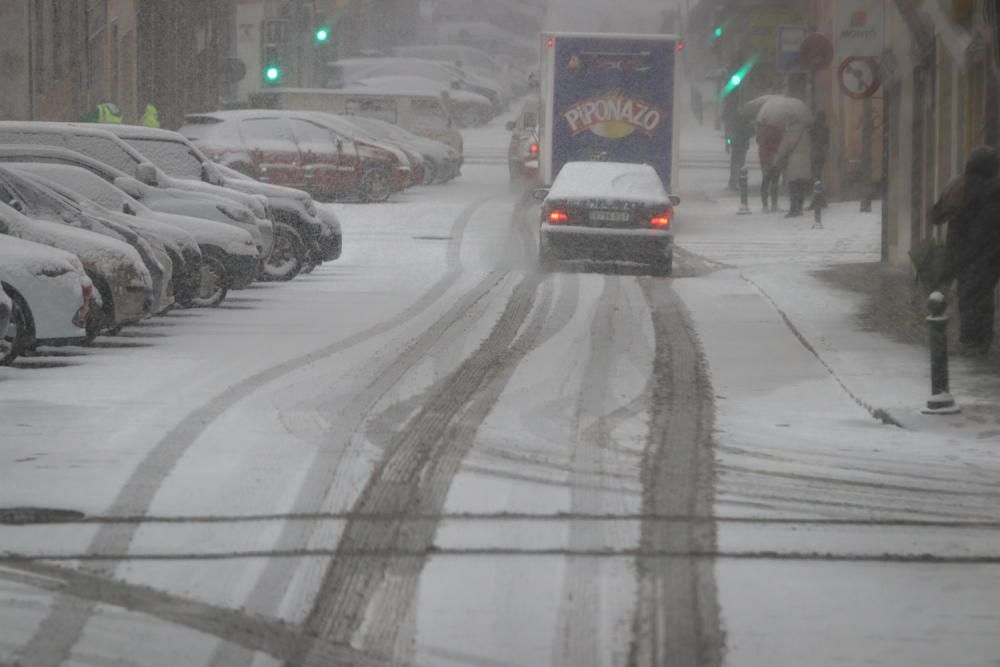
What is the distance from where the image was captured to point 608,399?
1241 centimetres

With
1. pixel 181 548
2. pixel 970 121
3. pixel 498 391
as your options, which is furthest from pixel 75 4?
pixel 181 548

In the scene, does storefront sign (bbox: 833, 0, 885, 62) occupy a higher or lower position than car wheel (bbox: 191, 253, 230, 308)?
higher

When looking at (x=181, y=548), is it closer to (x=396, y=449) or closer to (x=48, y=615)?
(x=48, y=615)

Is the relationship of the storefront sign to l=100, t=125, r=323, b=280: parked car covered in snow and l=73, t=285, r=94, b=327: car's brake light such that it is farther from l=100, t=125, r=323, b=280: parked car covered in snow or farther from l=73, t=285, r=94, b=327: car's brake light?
l=73, t=285, r=94, b=327: car's brake light

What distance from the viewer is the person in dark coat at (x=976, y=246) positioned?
15.1 m

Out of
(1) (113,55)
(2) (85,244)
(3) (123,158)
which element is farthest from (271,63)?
(2) (85,244)

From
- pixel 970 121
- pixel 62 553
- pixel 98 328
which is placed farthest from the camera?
pixel 970 121

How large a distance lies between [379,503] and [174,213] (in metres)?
10.7

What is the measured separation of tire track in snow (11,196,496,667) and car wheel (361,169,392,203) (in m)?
16.4

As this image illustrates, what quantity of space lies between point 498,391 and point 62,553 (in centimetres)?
513

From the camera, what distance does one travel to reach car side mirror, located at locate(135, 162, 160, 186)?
18797 millimetres

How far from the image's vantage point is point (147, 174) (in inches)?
744

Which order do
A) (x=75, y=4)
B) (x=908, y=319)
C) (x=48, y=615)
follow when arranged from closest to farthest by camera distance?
(x=48, y=615), (x=908, y=319), (x=75, y=4)

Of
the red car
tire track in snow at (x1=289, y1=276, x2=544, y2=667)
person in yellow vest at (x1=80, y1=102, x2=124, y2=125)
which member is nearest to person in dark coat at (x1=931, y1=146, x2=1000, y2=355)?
tire track in snow at (x1=289, y1=276, x2=544, y2=667)
